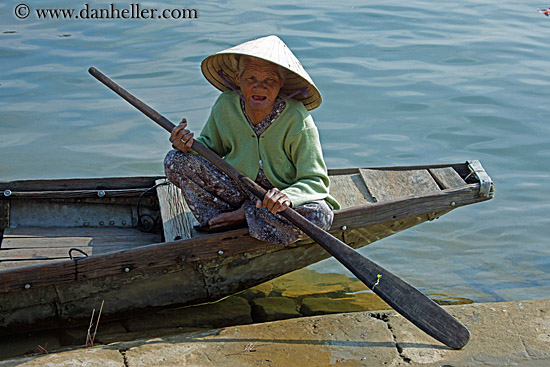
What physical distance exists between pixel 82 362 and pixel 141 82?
575 centimetres

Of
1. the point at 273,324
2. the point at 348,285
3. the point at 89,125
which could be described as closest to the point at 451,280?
the point at 348,285

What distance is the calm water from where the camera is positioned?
5.61 m

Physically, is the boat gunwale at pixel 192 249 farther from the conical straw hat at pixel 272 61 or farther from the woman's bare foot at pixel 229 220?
the conical straw hat at pixel 272 61

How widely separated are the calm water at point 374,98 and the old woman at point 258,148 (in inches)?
61.9

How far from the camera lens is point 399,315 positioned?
3707 millimetres

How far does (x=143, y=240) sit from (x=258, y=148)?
99 centimetres

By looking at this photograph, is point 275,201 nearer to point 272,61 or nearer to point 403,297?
point 272,61

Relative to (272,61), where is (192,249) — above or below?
below

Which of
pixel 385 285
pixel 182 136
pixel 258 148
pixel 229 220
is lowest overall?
pixel 385 285

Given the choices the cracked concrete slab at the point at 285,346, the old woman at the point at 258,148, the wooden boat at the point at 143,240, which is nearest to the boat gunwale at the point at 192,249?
the wooden boat at the point at 143,240

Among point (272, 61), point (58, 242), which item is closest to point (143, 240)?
point (58, 242)

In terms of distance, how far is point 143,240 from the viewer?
4234 mm

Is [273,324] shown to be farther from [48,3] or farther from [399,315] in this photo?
[48,3]

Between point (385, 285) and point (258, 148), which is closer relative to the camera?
point (385, 285)
